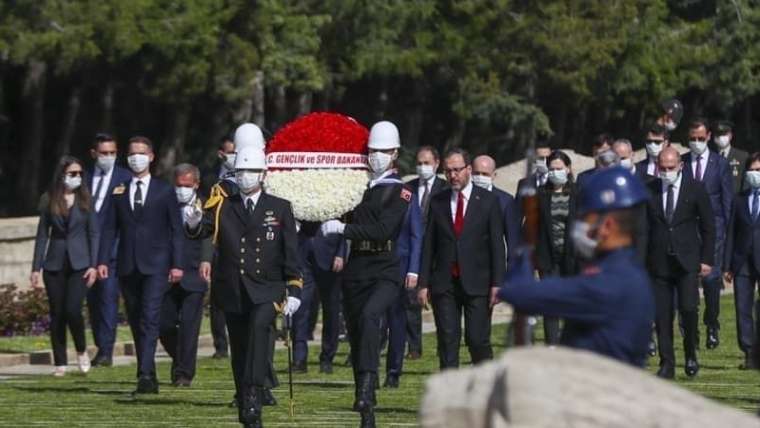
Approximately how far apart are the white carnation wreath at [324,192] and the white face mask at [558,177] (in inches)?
171

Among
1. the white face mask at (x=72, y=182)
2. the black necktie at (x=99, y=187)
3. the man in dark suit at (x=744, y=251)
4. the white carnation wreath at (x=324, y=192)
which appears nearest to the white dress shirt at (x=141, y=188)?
the white face mask at (x=72, y=182)

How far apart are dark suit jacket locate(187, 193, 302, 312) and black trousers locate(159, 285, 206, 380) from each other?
3515mm

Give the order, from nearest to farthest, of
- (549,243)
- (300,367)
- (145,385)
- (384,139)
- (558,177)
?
(384,139), (145,385), (549,243), (558,177), (300,367)

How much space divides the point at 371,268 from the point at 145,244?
3.64m

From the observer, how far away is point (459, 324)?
17.2 m

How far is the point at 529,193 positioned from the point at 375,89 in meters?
36.3

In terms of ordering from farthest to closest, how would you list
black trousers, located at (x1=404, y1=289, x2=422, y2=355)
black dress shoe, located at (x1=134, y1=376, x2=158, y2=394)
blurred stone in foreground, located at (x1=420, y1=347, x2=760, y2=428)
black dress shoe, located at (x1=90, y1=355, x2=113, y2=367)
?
black dress shoe, located at (x1=90, y1=355, x2=113, y2=367) < black trousers, located at (x1=404, y1=289, x2=422, y2=355) < black dress shoe, located at (x1=134, y1=376, x2=158, y2=394) < blurred stone in foreground, located at (x1=420, y1=347, x2=760, y2=428)

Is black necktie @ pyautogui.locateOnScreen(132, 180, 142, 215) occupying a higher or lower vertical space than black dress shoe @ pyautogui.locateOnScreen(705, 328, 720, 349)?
higher

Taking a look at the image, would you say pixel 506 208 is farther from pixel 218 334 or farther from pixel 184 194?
pixel 218 334

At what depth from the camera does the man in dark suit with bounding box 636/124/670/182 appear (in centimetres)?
2269

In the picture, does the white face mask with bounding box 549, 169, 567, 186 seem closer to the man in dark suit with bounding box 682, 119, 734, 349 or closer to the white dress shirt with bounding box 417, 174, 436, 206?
the white dress shirt with bounding box 417, 174, 436, 206

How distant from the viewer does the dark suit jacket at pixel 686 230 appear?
20.0 metres

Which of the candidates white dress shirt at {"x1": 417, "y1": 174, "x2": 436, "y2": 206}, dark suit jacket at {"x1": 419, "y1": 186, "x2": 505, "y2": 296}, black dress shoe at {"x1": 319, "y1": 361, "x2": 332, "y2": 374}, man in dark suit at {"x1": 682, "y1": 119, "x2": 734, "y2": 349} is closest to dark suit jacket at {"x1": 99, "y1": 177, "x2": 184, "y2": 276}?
black dress shoe at {"x1": 319, "y1": 361, "x2": 332, "y2": 374}

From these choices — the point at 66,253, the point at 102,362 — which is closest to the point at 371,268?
the point at 66,253
